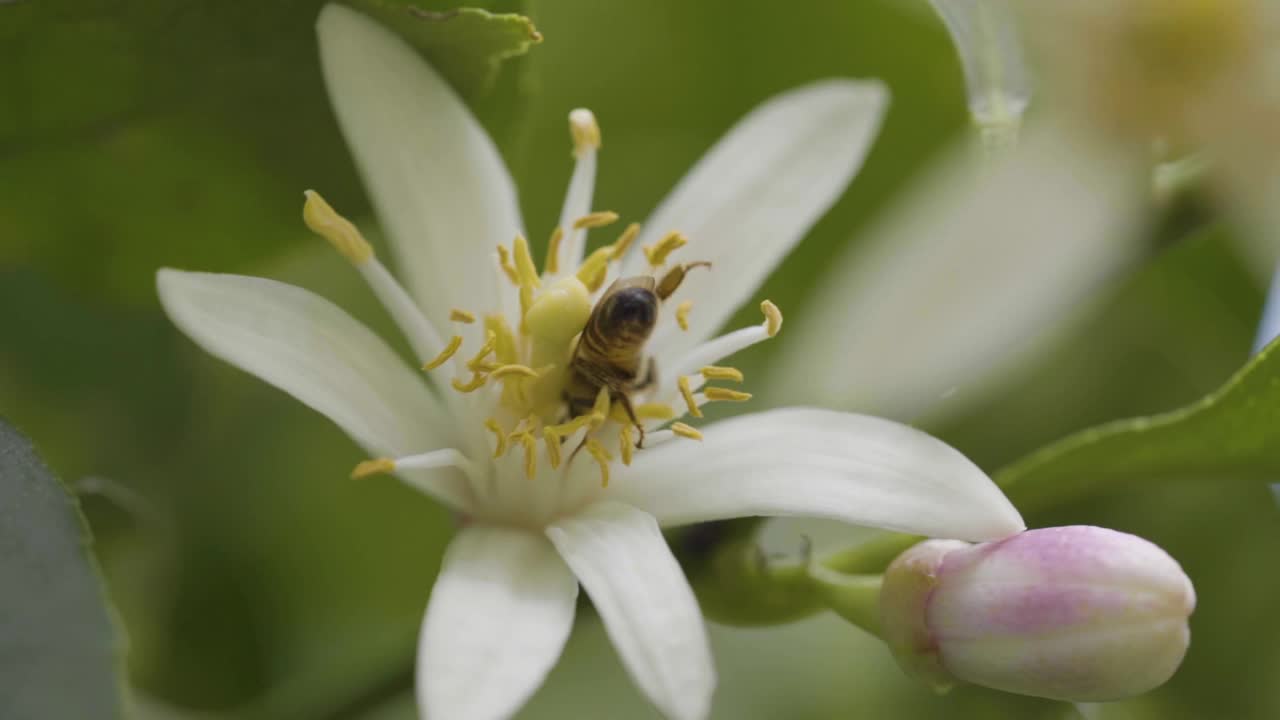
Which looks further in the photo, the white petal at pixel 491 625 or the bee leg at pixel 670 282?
the bee leg at pixel 670 282

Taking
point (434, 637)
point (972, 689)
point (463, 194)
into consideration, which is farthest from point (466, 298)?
point (972, 689)

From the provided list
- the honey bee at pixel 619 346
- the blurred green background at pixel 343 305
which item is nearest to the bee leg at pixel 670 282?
the honey bee at pixel 619 346

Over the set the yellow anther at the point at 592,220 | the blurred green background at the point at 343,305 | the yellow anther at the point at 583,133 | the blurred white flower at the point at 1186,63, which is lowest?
the blurred green background at the point at 343,305

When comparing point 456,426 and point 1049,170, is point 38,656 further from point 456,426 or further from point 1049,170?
point 1049,170

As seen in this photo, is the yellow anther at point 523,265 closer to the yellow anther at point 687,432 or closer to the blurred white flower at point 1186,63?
the yellow anther at point 687,432

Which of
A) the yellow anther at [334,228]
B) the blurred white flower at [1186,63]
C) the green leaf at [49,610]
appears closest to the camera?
the green leaf at [49,610]

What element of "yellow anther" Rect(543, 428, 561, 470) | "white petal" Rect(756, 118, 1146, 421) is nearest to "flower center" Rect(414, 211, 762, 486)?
"yellow anther" Rect(543, 428, 561, 470)

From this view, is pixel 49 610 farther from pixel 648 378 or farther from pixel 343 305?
pixel 343 305
